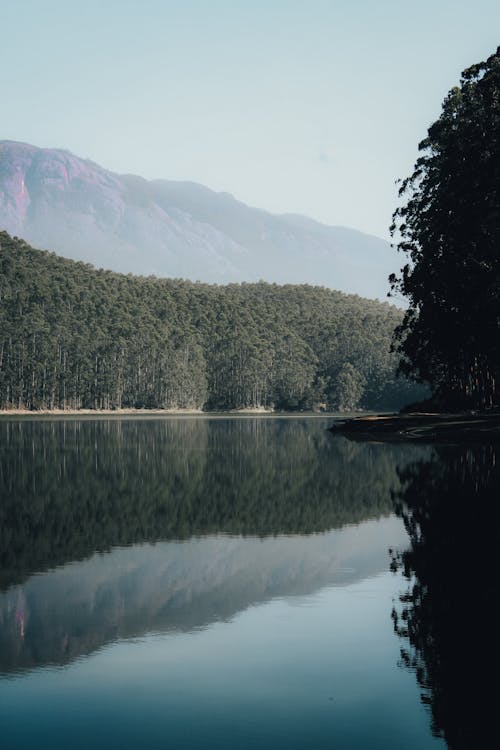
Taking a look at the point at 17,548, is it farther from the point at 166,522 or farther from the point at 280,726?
the point at 280,726

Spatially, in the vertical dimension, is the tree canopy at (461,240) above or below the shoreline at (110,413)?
above

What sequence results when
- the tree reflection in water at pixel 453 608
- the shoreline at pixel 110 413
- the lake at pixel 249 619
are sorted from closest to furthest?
the lake at pixel 249 619
the tree reflection in water at pixel 453 608
the shoreline at pixel 110 413

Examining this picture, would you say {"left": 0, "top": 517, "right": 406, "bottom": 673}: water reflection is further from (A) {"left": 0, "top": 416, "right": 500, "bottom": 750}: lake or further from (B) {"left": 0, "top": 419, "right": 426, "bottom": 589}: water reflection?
(B) {"left": 0, "top": 419, "right": 426, "bottom": 589}: water reflection

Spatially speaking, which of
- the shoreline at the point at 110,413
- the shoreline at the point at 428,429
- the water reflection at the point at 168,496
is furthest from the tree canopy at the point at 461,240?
the shoreline at the point at 110,413

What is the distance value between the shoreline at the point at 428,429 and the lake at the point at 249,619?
88.4 feet

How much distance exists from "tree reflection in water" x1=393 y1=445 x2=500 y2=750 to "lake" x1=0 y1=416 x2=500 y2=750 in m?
0.03

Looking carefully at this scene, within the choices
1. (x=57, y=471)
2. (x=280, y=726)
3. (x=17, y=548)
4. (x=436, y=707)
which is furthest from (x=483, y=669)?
(x=57, y=471)

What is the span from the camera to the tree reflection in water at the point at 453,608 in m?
8.40

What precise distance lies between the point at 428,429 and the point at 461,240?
10521 millimetres

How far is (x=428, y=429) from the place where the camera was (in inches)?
2296

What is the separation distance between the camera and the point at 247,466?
122 feet

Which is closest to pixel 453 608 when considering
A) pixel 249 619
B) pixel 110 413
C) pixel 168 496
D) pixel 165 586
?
pixel 249 619

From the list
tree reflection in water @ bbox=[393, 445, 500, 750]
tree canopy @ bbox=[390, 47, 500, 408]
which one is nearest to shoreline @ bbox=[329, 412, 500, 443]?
tree canopy @ bbox=[390, 47, 500, 408]

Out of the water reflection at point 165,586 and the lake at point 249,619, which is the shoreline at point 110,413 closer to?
the lake at point 249,619
